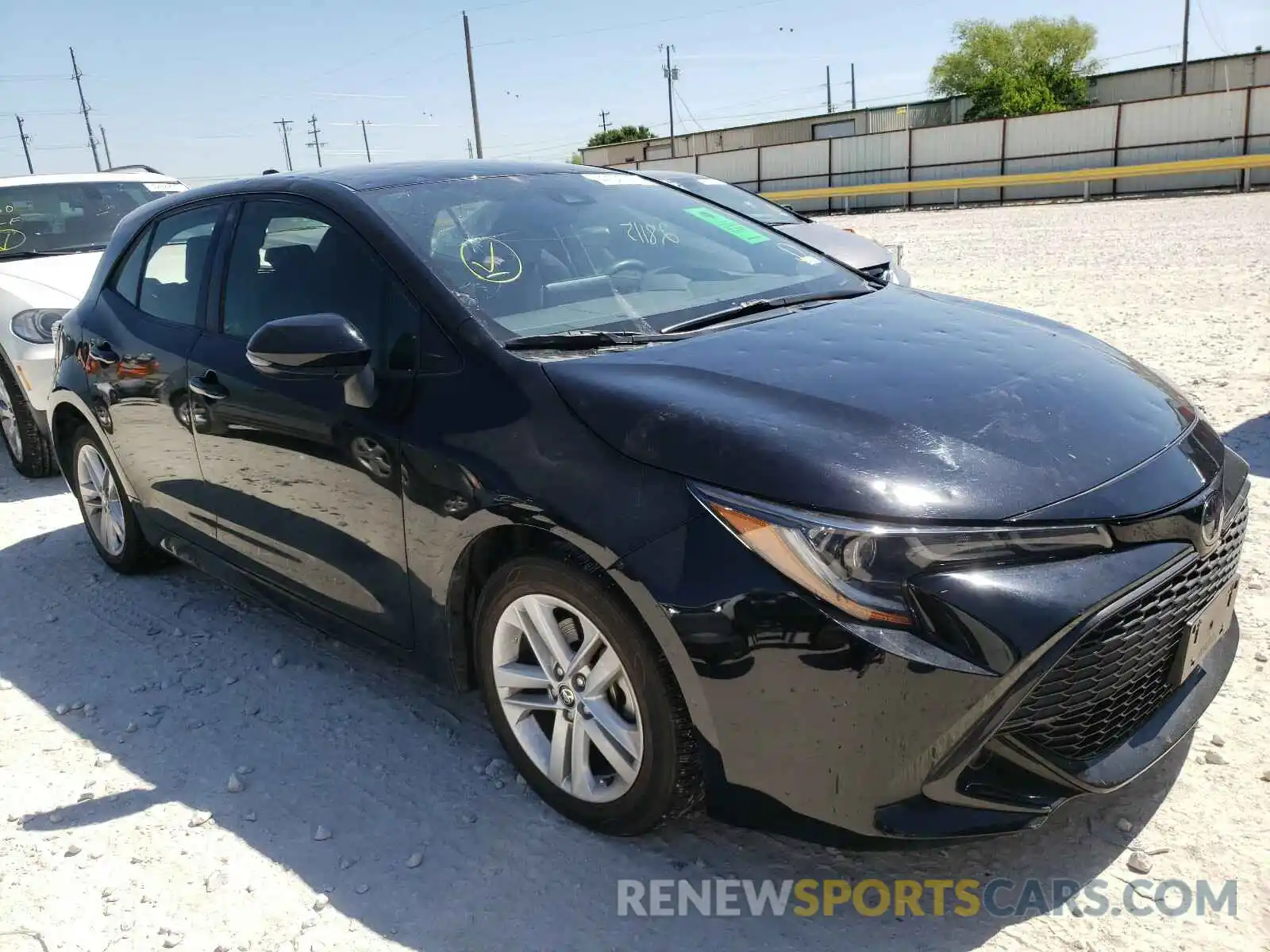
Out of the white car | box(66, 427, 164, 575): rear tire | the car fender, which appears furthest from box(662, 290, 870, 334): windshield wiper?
the white car

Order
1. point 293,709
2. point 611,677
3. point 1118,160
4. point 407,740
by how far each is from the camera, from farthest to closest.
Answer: point 1118,160 → point 293,709 → point 407,740 → point 611,677

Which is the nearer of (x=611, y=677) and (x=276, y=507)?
(x=611, y=677)

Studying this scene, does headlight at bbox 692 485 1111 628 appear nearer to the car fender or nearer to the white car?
the car fender

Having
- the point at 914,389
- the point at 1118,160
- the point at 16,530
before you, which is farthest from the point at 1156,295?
the point at 1118,160

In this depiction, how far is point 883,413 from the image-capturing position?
2.31m

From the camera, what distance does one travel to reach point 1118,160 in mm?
29672

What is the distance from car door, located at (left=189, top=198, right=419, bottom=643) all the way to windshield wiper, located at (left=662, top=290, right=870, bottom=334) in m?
0.77

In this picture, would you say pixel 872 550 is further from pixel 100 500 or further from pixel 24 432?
pixel 24 432

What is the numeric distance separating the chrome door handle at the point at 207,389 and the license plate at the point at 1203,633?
291 cm

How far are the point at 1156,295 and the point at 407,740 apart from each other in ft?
29.8

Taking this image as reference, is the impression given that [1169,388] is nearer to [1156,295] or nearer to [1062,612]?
[1062,612]

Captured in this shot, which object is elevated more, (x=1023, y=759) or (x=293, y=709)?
(x=1023, y=759)

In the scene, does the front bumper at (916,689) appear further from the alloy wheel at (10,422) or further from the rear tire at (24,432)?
the alloy wheel at (10,422)

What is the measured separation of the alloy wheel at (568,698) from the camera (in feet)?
7.99
